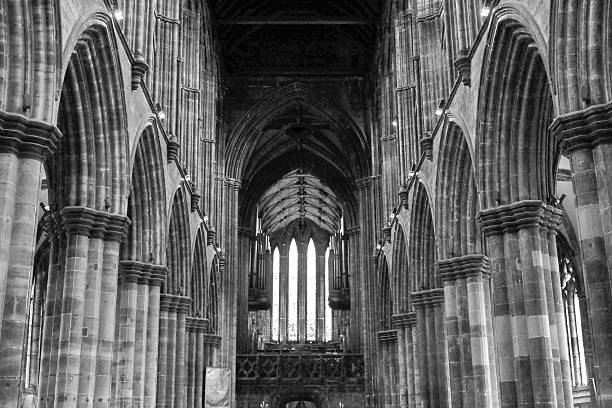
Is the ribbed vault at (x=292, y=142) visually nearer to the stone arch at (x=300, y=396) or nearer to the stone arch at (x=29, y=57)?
the stone arch at (x=300, y=396)

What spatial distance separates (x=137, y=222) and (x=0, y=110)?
948 cm

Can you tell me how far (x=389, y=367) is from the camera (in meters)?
36.2

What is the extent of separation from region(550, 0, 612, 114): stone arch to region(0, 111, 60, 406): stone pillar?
28.2ft

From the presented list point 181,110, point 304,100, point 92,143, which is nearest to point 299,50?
point 304,100

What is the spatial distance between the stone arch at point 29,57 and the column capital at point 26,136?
22 centimetres

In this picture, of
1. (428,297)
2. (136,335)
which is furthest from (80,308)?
(428,297)

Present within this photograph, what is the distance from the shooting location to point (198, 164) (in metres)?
30.8

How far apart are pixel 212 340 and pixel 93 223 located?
65.0ft

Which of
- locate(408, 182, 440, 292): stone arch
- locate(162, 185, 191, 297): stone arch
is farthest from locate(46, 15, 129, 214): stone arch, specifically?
locate(408, 182, 440, 292): stone arch

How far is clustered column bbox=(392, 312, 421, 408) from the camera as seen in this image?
98.2 feet

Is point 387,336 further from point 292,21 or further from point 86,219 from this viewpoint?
point 86,219

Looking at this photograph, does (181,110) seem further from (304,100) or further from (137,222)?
(304,100)

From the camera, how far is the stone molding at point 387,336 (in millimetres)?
36250

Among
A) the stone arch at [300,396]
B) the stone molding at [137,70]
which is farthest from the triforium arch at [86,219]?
the stone arch at [300,396]
